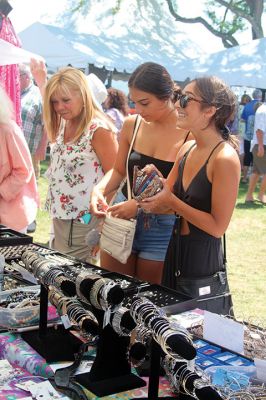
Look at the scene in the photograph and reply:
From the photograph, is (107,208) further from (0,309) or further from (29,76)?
(29,76)

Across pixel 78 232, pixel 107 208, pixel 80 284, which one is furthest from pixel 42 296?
pixel 78 232

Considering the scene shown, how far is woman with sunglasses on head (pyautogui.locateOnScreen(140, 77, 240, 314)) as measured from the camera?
209cm

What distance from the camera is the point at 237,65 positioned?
1148cm

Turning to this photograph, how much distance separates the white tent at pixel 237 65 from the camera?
10.8 meters

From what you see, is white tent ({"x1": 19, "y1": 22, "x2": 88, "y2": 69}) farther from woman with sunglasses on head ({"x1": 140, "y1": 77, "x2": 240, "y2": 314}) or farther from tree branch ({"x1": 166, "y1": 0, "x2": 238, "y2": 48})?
tree branch ({"x1": 166, "y1": 0, "x2": 238, "y2": 48})

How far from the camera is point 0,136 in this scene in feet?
9.75

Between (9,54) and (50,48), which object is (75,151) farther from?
(50,48)

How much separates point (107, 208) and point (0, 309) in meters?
0.97

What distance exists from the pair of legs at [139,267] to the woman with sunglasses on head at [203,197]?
261mm

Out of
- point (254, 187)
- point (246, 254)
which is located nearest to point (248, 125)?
point (254, 187)

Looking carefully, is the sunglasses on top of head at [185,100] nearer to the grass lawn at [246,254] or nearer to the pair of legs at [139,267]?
the pair of legs at [139,267]

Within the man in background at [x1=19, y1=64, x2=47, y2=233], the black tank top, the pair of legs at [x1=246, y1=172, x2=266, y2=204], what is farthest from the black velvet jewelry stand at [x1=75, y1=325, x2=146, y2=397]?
the pair of legs at [x1=246, y1=172, x2=266, y2=204]

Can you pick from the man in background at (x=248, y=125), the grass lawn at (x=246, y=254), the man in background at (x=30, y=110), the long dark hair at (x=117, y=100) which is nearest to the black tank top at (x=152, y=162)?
the grass lawn at (x=246, y=254)

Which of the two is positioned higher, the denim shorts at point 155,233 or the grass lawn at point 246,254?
the denim shorts at point 155,233
